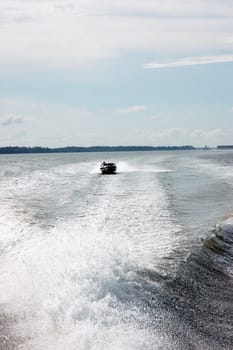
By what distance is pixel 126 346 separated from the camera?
707 centimetres

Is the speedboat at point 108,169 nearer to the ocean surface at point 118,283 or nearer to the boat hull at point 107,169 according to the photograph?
the boat hull at point 107,169

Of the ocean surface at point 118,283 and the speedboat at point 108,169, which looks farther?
the speedboat at point 108,169

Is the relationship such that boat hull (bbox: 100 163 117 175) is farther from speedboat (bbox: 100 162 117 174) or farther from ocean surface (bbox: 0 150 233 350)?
ocean surface (bbox: 0 150 233 350)

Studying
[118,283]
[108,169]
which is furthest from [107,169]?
[118,283]

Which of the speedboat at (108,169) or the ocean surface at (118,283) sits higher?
the speedboat at (108,169)

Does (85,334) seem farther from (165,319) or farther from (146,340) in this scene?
(165,319)

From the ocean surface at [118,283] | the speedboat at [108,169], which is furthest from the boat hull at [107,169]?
the ocean surface at [118,283]

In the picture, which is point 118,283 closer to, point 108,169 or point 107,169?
point 107,169

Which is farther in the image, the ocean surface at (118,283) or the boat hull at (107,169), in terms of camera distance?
the boat hull at (107,169)

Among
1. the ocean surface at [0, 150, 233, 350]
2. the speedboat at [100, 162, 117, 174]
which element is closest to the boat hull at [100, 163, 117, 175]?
the speedboat at [100, 162, 117, 174]

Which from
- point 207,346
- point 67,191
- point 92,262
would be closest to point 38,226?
point 92,262

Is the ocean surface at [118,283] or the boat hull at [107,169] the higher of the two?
the boat hull at [107,169]

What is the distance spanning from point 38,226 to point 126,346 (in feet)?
36.9

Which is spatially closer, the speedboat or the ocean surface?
the ocean surface
